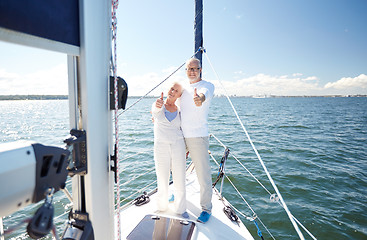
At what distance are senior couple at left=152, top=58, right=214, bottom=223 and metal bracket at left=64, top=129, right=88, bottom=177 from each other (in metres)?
0.92

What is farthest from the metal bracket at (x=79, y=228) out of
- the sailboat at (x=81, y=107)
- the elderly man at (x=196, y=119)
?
the elderly man at (x=196, y=119)

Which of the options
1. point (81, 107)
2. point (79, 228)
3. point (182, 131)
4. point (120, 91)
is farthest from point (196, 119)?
point (79, 228)

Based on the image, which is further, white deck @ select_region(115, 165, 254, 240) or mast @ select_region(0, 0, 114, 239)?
white deck @ select_region(115, 165, 254, 240)

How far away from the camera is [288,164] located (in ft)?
19.1

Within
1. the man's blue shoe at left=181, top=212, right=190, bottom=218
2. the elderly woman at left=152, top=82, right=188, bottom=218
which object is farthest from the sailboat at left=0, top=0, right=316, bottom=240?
the man's blue shoe at left=181, top=212, right=190, bottom=218

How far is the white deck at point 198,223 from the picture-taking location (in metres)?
1.76

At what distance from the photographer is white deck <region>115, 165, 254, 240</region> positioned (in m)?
1.76

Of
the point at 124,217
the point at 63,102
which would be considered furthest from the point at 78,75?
the point at 124,217

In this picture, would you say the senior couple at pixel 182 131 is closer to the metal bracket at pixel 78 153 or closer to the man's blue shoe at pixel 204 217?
the man's blue shoe at pixel 204 217

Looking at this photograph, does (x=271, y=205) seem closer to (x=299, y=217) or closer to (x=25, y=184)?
(x=299, y=217)

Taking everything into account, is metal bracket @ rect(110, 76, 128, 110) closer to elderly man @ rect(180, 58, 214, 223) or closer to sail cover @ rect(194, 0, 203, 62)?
elderly man @ rect(180, 58, 214, 223)

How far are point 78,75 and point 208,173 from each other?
1480mm

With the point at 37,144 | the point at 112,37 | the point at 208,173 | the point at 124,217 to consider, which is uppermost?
the point at 112,37

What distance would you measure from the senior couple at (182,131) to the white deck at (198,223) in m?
0.11
